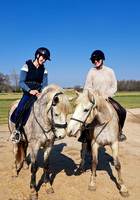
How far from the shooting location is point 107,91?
7.46 metres

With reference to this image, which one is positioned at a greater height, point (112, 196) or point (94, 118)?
point (94, 118)

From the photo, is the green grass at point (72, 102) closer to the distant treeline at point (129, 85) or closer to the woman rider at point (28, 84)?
the woman rider at point (28, 84)

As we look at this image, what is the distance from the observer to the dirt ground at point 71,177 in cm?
658

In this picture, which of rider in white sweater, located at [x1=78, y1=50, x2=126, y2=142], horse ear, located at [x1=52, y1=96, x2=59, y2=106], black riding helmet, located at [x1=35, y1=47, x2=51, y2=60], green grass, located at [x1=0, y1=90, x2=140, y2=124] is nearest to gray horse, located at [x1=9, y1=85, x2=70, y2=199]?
horse ear, located at [x1=52, y1=96, x2=59, y2=106]

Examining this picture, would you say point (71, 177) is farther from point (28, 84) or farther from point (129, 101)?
point (129, 101)

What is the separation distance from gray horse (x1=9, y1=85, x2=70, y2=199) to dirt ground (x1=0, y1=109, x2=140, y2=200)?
43 cm

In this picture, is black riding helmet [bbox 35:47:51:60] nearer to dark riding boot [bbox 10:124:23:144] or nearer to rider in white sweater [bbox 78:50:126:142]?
rider in white sweater [bbox 78:50:126:142]

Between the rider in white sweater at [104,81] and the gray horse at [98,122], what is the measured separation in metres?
0.35

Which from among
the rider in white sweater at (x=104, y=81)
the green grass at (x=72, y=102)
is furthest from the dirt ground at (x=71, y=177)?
the green grass at (x=72, y=102)

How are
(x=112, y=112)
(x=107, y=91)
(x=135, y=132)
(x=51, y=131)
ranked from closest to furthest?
(x=51, y=131) < (x=112, y=112) < (x=107, y=91) < (x=135, y=132)

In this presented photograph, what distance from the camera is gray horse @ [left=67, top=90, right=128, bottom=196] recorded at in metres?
6.18

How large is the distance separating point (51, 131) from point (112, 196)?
176cm

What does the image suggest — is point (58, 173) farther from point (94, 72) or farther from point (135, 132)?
point (135, 132)

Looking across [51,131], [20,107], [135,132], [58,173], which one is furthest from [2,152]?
[135,132]
